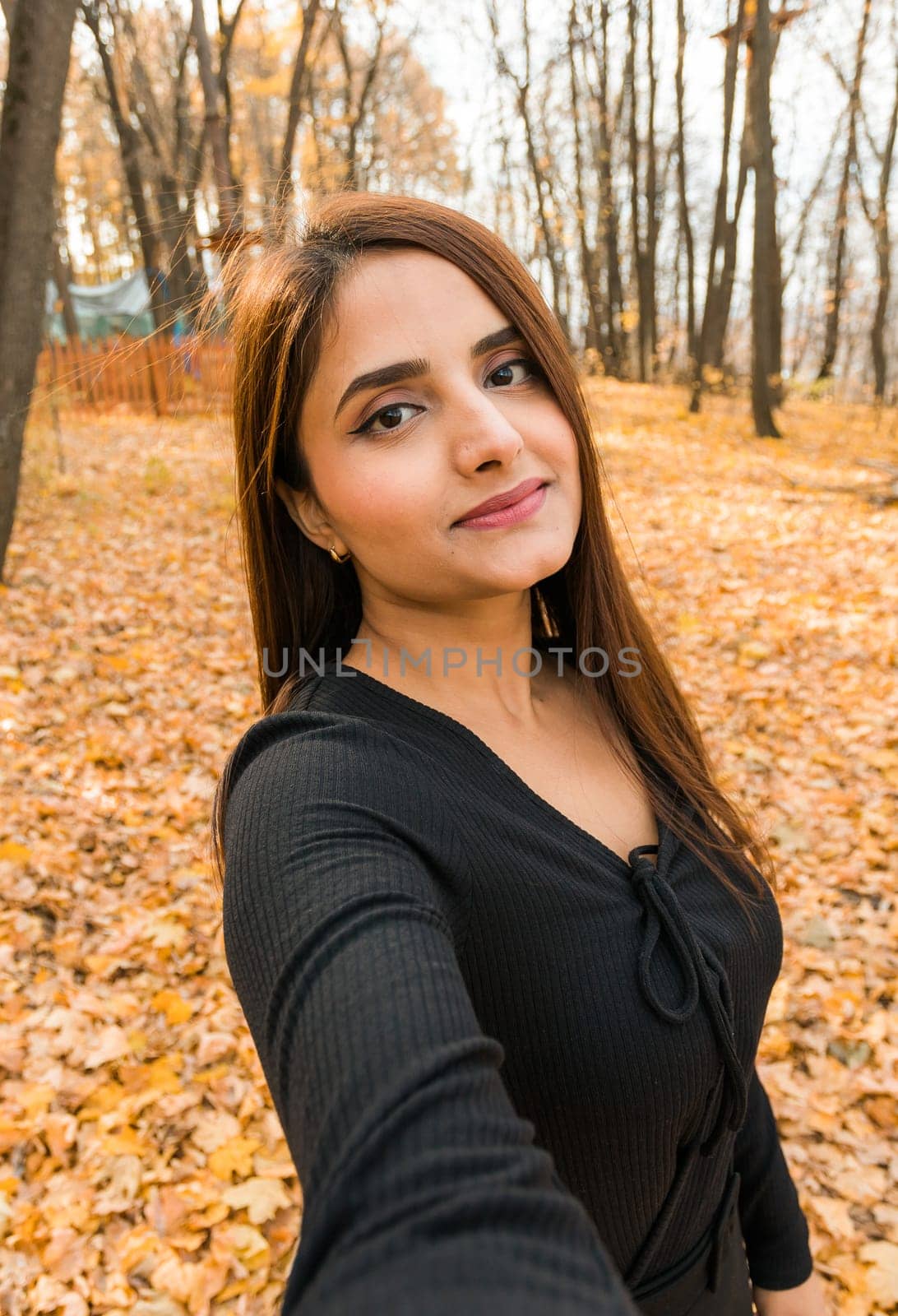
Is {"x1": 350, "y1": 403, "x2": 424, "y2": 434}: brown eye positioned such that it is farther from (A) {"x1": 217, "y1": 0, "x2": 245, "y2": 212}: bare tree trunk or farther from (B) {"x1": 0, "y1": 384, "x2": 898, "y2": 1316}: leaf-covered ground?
(A) {"x1": 217, "y1": 0, "x2": 245, "y2": 212}: bare tree trunk

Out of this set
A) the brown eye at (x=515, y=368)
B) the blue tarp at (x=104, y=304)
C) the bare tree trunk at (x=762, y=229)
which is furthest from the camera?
the blue tarp at (x=104, y=304)

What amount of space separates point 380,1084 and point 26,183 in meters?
6.25

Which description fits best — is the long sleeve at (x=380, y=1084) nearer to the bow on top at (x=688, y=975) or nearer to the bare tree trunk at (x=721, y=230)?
the bow on top at (x=688, y=975)

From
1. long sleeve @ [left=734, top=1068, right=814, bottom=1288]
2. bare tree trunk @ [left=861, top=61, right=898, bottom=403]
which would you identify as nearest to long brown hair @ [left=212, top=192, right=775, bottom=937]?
long sleeve @ [left=734, top=1068, right=814, bottom=1288]

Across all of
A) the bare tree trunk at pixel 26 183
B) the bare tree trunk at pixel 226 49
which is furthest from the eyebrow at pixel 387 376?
the bare tree trunk at pixel 226 49

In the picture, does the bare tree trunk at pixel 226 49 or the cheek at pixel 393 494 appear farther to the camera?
the bare tree trunk at pixel 226 49

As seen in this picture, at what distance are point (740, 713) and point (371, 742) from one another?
14.4ft

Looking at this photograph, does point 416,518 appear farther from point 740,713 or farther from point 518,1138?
point 740,713

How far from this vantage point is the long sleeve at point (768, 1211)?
1827mm

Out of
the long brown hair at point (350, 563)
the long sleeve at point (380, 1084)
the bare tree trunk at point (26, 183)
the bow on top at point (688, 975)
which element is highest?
the bare tree trunk at point (26, 183)

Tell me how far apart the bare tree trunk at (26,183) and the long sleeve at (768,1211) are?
5.38 meters

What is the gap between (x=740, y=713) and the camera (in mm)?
5164

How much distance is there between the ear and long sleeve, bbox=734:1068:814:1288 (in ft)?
4.71

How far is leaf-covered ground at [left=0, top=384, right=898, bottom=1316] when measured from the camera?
2486 millimetres
